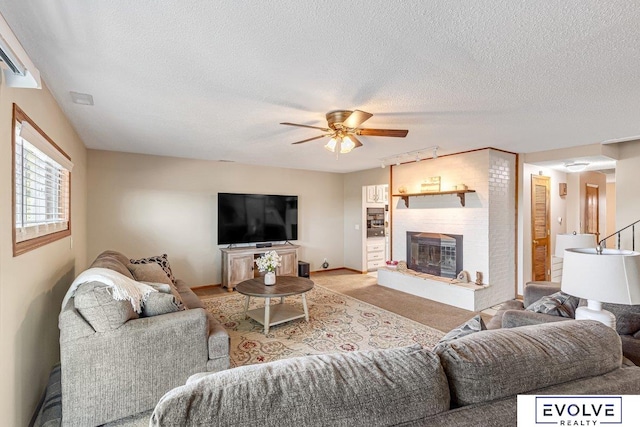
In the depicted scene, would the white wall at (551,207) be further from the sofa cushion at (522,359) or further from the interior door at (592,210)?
the sofa cushion at (522,359)

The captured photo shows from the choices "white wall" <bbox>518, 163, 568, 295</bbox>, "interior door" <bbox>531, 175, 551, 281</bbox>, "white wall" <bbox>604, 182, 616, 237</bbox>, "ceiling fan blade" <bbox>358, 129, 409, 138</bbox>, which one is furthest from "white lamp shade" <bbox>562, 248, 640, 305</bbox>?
"white wall" <bbox>604, 182, 616, 237</bbox>

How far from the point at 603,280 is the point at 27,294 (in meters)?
3.27

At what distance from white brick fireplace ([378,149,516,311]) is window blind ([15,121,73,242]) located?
461 centimetres

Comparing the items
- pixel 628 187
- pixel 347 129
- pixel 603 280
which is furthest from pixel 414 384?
pixel 628 187

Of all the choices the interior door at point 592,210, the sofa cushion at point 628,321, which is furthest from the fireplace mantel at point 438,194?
the interior door at point 592,210

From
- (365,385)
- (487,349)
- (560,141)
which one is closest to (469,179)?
(560,141)

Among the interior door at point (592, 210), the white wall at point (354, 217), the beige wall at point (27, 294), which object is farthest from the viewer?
the white wall at point (354, 217)

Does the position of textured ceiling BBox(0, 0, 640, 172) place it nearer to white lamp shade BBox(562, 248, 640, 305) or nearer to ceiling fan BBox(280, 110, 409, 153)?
ceiling fan BBox(280, 110, 409, 153)

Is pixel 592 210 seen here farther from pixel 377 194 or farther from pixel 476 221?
pixel 377 194

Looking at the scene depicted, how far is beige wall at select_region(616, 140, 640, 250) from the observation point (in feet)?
12.7

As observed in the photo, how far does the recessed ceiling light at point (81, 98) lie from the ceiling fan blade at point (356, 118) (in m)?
2.12

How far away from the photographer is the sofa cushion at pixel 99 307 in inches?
74.8

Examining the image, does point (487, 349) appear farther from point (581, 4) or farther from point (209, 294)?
point (209, 294)

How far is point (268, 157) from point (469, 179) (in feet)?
10.4
